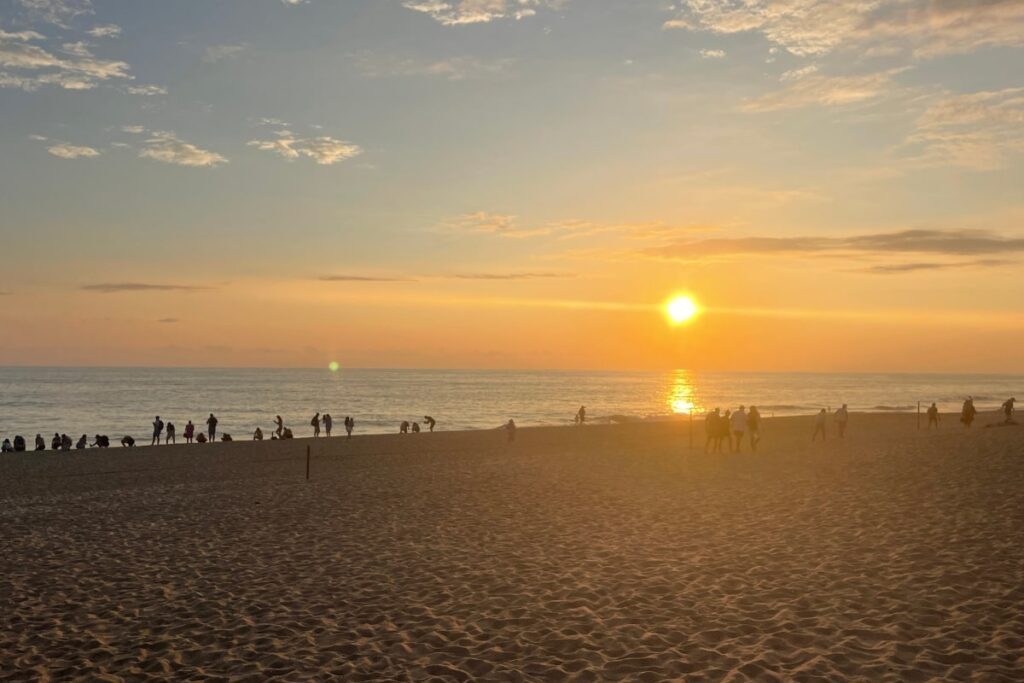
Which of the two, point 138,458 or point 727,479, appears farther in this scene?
point 138,458

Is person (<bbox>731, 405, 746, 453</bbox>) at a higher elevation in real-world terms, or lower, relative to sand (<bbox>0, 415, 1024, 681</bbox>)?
higher

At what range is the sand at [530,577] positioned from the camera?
859 centimetres

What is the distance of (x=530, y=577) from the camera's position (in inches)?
486

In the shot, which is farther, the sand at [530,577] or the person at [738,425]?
the person at [738,425]

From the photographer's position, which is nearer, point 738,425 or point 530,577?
point 530,577

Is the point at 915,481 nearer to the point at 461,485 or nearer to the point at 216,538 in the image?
the point at 461,485

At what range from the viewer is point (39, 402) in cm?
12031

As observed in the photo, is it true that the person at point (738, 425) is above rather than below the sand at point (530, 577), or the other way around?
above

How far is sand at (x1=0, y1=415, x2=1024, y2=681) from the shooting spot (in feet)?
28.2

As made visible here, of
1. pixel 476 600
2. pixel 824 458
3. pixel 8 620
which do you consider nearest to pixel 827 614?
pixel 476 600

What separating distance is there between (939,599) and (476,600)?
251 inches

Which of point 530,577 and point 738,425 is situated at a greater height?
point 738,425

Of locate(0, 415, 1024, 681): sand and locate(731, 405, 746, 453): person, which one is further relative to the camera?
locate(731, 405, 746, 453): person

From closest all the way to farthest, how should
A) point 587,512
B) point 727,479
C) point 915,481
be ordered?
1. point 587,512
2. point 915,481
3. point 727,479
